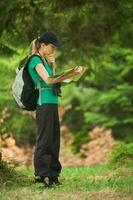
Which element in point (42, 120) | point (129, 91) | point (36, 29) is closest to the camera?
point (42, 120)

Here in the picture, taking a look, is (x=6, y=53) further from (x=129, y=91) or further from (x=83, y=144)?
(x=83, y=144)

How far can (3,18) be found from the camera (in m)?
10.1

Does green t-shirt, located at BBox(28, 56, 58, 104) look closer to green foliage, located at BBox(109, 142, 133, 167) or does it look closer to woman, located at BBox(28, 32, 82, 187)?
woman, located at BBox(28, 32, 82, 187)

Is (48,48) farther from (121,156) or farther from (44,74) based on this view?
(121,156)

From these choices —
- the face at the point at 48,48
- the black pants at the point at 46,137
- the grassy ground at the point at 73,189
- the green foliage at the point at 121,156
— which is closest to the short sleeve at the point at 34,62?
the face at the point at 48,48

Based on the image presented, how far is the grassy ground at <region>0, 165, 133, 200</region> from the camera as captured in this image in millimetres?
7270

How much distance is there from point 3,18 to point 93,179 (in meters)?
2.94

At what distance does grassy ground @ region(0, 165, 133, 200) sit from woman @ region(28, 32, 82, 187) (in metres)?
0.25

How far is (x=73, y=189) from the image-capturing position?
26.0 feet

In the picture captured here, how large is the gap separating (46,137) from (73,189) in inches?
28.4

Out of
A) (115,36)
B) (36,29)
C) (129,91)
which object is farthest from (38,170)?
(129,91)

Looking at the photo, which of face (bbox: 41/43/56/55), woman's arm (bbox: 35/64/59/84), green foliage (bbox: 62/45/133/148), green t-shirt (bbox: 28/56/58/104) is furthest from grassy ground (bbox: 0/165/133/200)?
green foliage (bbox: 62/45/133/148)

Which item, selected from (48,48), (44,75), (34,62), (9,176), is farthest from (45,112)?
(9,176)

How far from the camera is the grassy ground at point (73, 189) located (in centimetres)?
727
